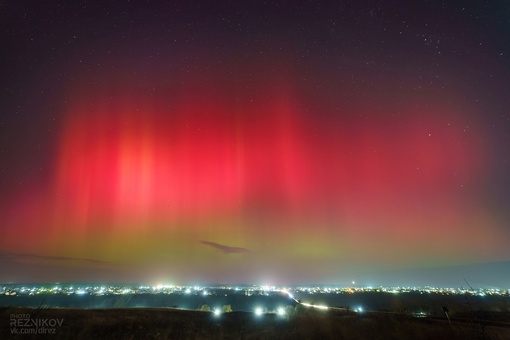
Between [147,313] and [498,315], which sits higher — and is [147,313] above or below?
above

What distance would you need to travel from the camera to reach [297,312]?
52656mm

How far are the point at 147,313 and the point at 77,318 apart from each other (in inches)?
428

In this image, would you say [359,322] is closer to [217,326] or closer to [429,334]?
[429,334]

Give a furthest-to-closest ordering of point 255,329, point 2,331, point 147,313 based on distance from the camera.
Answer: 1. point 147,313
2. point 255,329
3. point 2,331

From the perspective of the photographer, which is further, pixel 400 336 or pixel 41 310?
pixel 41 310

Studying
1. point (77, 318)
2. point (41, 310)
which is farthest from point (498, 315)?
point (41, 310)

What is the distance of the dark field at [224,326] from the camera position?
43844 mm

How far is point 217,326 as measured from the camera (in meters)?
46.7

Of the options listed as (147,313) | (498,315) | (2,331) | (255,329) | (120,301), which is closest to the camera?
(2,331)

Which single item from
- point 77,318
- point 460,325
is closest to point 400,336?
point 460,325

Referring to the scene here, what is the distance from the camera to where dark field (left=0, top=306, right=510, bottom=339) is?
144 ft

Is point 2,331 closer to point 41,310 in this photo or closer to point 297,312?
point 41,310

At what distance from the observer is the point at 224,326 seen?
1844 inches

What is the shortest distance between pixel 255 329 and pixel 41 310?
124 ft
